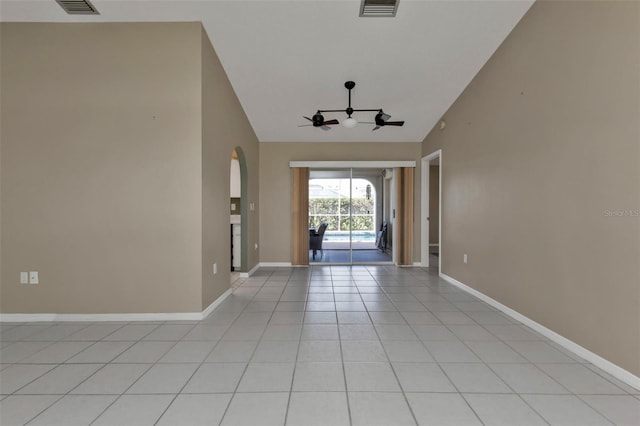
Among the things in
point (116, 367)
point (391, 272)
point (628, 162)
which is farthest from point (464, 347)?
point (391, 272)

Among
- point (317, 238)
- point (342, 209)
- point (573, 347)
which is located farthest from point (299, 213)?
point (573, 347)

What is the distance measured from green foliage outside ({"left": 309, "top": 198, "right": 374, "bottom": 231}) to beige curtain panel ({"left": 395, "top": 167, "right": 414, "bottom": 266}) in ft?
2.85

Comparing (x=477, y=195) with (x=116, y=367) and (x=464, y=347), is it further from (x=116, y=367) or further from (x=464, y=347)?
(x=116, y=367)

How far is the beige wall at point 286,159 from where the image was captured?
20.9 ft

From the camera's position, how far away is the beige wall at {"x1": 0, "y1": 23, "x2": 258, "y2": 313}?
3209mm

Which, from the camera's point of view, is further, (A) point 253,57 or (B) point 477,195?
(B) point 477,195

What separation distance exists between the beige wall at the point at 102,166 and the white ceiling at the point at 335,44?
27 cm

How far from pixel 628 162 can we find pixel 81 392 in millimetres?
4020

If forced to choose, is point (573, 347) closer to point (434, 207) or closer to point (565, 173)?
point (565, 173)

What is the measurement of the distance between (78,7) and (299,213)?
4410mm

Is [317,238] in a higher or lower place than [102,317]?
higher

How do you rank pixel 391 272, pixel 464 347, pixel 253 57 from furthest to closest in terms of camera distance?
pixel 391 272 < pixel 253 57 < pixel 464 347

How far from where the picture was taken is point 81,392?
6.40 ft

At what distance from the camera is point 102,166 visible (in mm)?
3227
